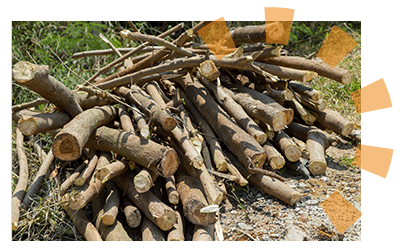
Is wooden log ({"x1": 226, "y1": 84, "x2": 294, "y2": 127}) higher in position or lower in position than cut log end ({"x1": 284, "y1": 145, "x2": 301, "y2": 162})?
higher

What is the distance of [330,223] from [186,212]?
1.43 meters

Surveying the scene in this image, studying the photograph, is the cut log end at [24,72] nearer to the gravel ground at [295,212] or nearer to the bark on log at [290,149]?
the gravel ground at [295,212]

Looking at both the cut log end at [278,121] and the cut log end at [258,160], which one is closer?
the cut log end at [258,160]

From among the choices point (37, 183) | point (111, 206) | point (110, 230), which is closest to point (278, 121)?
point (111, 206)

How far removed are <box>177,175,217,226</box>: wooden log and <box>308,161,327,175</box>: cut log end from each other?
1516 millimetres

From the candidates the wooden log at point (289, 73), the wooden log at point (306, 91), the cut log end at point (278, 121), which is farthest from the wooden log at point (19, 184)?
the wooden log at point (306, 91)

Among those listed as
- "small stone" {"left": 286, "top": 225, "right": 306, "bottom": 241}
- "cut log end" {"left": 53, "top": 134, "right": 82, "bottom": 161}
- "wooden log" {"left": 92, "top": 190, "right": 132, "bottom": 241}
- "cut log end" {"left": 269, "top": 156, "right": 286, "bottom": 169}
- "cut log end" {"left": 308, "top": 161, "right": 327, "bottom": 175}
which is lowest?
"small stone" {"left": 286, "top": 225, "right": 306, "bottom": 241}

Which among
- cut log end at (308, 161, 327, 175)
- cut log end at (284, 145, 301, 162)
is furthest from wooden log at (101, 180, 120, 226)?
cut log end at (308, 161, 327, 175)

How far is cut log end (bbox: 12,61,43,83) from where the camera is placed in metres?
3.09

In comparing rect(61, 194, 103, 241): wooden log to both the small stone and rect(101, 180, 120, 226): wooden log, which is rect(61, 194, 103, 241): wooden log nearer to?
rect(101, 180, 120, 226): wooden log

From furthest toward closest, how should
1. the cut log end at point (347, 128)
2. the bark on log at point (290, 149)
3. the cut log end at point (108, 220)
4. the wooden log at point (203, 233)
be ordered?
the cut log end at point (347, 128), the bark on log at point (290, 149), the cut log end at point (108, 220), the wooden log at point (203, 233)

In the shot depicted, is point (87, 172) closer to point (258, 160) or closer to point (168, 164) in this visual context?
point (168, 164)

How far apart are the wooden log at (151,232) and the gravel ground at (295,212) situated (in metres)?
0.64

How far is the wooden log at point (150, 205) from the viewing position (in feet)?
9.78
